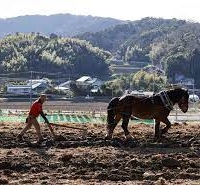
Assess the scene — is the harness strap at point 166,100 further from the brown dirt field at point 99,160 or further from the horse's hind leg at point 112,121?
the horse's hind leg at point 112,121

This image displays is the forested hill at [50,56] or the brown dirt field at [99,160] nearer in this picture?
the brown dirt field at [99,160]

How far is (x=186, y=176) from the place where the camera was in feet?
37.3

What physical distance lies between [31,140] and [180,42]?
151m

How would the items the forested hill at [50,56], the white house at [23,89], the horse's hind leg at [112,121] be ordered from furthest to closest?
the forested hill at [50,56] < the white house at [23,89] < the horse's hind leg at [112,121]

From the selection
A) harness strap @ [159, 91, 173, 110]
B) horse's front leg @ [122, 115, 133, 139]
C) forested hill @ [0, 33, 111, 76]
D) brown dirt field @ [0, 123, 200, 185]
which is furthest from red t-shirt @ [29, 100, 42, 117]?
forested hill @ [0, 33, 111, 76]

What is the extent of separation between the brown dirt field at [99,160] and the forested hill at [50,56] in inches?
4473

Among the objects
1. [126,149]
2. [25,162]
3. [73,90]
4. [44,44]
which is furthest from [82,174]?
[44,44]

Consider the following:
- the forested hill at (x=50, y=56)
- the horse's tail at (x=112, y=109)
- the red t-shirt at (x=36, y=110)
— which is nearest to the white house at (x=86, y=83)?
the forested hill at (x=50, y=56)

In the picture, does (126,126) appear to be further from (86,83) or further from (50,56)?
(50,56)

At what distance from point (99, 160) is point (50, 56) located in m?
129

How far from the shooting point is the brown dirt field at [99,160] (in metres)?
11.1

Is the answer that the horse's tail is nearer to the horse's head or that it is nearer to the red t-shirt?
the horse's head

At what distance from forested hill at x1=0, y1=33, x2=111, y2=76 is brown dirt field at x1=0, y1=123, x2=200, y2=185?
11362 cm

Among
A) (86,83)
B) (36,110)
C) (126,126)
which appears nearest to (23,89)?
(86,83)
